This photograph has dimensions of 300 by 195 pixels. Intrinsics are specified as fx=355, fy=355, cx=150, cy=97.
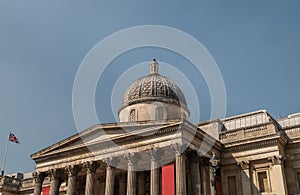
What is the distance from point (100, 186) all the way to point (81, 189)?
2.65 m

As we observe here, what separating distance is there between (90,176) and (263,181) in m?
15.2

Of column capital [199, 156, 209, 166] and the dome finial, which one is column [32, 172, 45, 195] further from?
the dome finial

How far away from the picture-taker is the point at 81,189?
37.8m

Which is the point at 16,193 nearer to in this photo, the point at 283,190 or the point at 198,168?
the point at 198,168

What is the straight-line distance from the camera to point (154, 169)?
91.9ft

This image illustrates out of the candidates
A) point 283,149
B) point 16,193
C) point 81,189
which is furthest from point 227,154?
point 16,193

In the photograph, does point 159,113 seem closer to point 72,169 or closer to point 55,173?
point 72,169

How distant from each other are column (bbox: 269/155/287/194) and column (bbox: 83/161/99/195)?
15400 mm

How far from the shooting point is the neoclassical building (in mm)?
28281

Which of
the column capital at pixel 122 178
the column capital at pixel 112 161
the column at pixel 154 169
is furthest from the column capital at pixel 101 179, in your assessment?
the column at pixel 154 169

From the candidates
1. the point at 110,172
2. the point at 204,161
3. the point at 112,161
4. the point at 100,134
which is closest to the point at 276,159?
the point at 204,161

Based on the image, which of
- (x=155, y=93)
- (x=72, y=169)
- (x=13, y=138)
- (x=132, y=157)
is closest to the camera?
(x=132, y=157)

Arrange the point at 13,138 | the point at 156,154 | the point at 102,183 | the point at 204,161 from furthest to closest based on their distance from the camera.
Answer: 1. the point at 13,138
2. the point at 102,183
3. the point at 204,161
4. the point at 156,154

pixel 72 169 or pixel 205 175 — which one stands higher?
pixel 72 169
